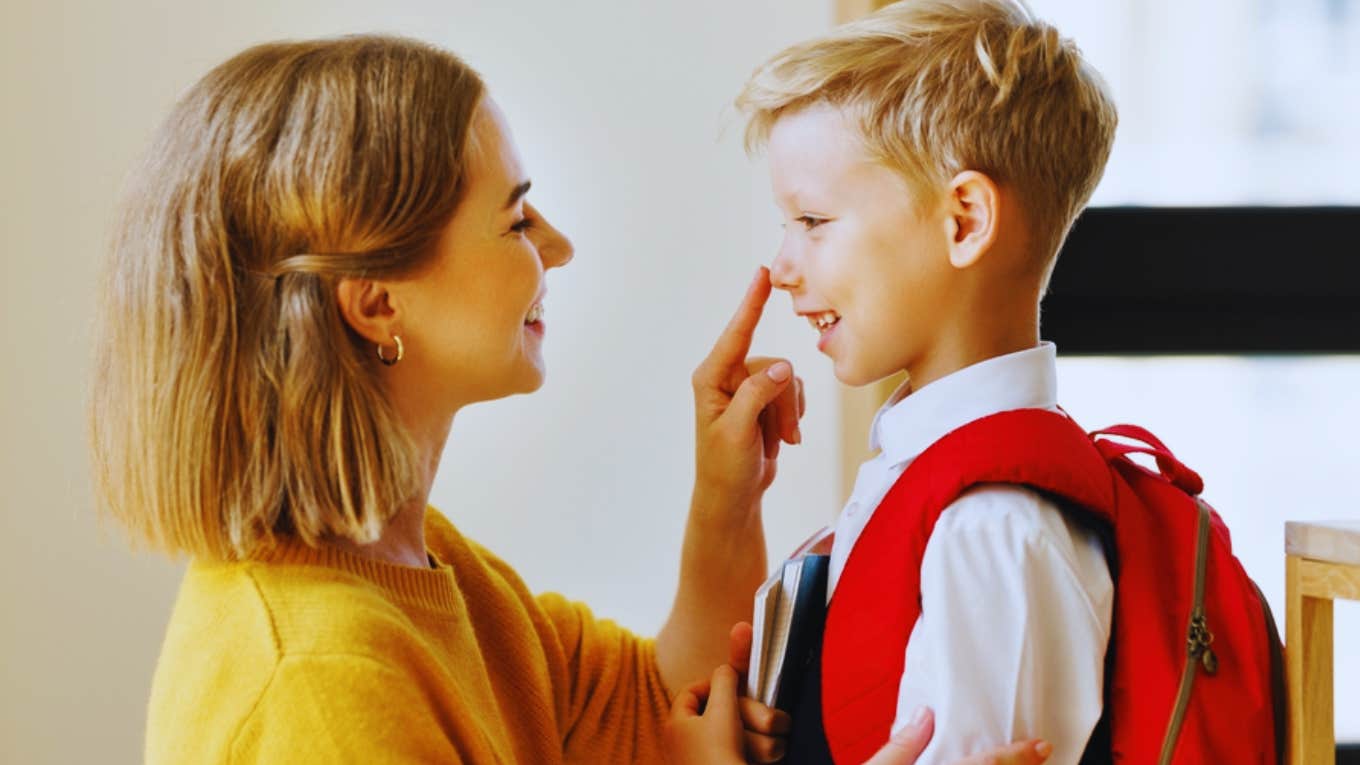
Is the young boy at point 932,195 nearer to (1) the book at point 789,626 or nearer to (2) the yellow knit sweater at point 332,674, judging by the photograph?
(1) the book at point 789,626

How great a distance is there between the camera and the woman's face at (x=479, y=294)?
45.6 inches

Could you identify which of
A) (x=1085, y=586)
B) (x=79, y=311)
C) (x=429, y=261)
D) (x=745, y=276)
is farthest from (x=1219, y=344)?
(x=79, y=311)

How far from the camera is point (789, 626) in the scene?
1.15 meters

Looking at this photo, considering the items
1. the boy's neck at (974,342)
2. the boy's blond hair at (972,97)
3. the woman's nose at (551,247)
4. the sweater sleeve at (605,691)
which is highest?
the boy's blond hair at (972,97)

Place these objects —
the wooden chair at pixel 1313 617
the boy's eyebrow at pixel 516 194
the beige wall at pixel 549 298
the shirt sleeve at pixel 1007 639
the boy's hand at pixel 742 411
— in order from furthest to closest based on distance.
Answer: the beige wall at pixel 549 298 < the boy's hand at pixel 742 411 < the boy's eyebrow at pixel 516 194 < the shirt sleeve at pixel 1007 639 < the wooden chair at pixel 1313 617

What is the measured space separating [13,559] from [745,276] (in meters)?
1.01

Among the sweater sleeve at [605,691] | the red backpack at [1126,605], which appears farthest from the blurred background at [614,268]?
→ the red backpack at [1126,605]

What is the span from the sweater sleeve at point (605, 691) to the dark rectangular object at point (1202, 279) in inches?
32.2

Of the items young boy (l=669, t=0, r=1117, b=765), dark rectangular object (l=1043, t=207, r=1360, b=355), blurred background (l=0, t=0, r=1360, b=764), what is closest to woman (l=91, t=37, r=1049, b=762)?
young boy (l=669, t=0, r=1117, b=765)

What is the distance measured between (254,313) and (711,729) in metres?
0.51

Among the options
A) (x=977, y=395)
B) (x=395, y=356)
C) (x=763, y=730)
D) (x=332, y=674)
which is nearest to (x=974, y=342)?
(x=977, y=395)

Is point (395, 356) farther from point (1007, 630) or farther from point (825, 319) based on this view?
point (1007, 630)

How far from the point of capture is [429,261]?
3.76 ft

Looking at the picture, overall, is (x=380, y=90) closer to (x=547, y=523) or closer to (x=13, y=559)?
(x=547, y=523)
